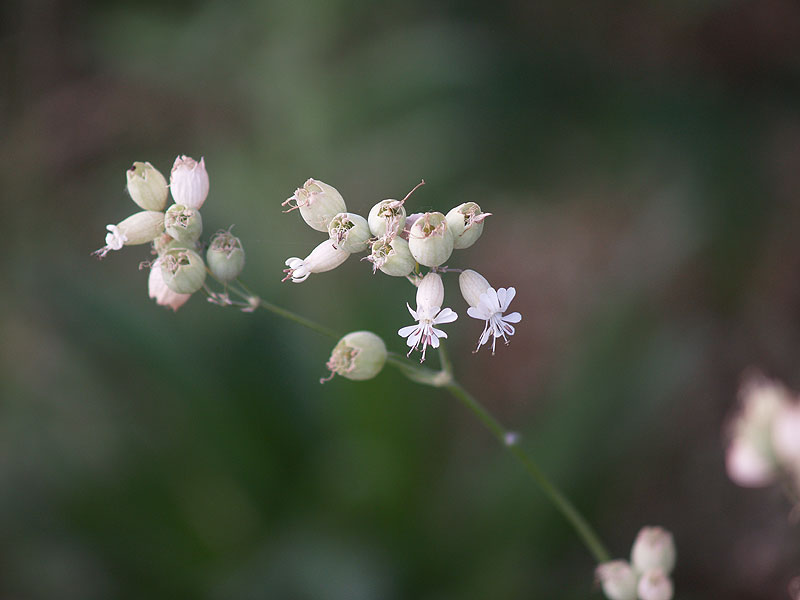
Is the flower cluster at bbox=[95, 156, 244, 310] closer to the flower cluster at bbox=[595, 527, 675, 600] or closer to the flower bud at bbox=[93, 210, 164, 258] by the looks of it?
the flower bud at bbox=[93, 210, 164, 258]

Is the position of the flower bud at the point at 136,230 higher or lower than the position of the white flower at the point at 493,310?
higher

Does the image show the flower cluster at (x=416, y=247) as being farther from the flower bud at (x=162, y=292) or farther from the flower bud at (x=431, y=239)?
the flower bud at (x=162, y=292)

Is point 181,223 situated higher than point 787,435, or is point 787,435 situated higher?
point 181,223

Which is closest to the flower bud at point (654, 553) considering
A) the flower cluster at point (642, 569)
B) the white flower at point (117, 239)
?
the flower cluster at point (642, 569)

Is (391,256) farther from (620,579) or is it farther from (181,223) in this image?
(620,579)

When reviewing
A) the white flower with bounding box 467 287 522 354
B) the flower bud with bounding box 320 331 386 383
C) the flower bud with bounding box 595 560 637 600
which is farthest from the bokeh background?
the white flower with bounding box 467 287 522 354

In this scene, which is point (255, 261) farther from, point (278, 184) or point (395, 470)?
point (395, 470)

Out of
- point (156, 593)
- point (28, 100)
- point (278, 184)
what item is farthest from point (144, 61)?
point (156, 593)

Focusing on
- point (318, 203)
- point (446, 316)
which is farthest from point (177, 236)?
point (446, 316)
